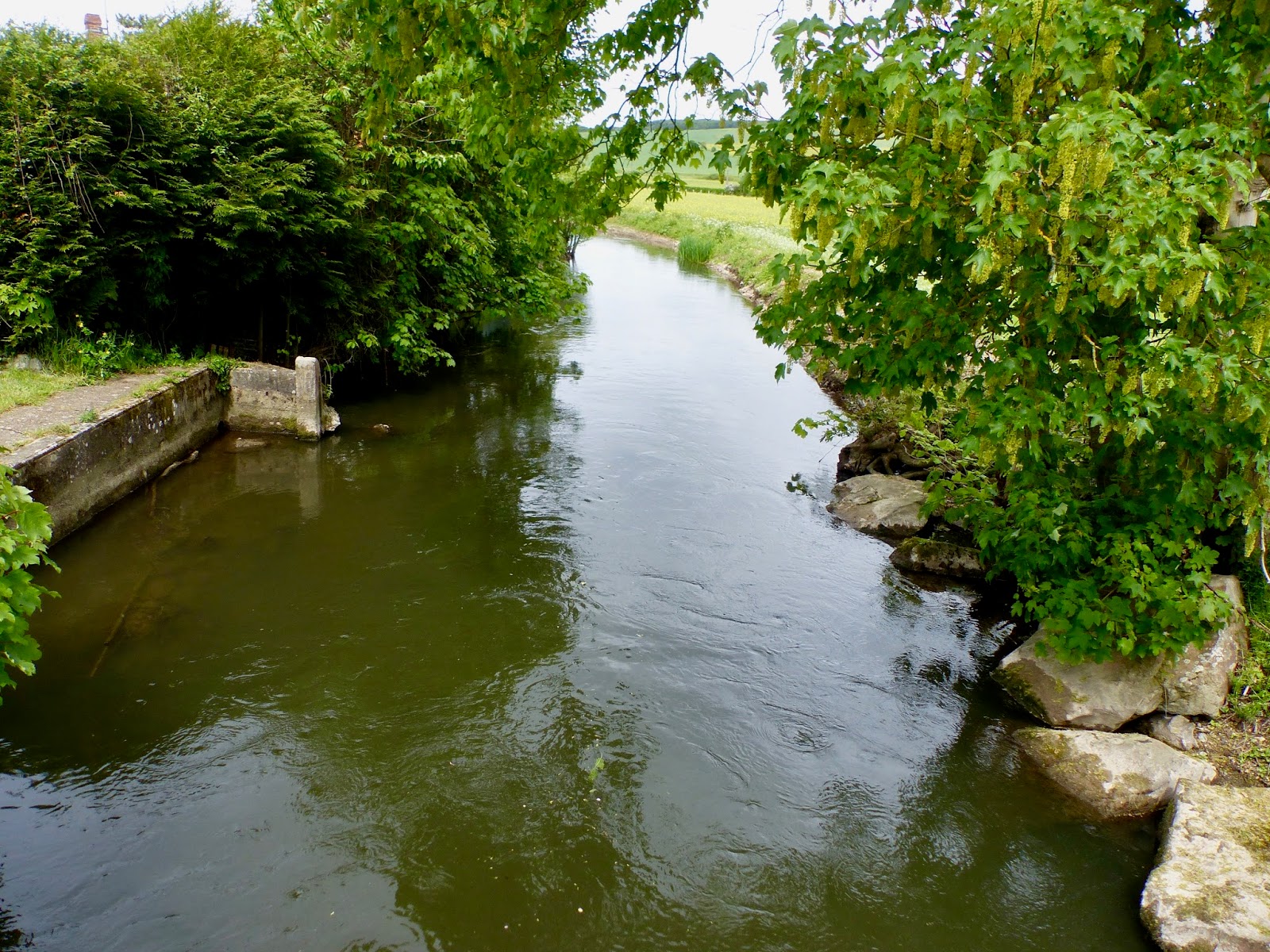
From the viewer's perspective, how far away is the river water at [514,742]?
5082 mm

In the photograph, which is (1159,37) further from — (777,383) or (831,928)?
(777,383)

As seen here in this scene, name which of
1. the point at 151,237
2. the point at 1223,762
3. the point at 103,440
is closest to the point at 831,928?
the point at 1223,762

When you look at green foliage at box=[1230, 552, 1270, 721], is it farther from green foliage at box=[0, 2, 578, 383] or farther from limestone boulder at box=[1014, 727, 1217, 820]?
green foliage at box=[0, 2, 578, 383]

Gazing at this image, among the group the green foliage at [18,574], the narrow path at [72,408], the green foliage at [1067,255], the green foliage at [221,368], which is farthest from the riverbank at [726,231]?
the green foliage at [18,574]

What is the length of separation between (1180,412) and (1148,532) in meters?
1.21

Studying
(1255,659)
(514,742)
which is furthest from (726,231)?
(514,742)

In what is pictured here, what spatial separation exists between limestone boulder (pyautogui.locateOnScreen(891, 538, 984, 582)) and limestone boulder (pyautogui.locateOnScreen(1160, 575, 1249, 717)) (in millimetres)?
2971

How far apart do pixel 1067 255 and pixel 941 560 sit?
5418 mm

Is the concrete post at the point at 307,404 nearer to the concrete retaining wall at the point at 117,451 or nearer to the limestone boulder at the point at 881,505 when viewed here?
the concrete retaining wall at the point at 117,451

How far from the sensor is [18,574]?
3969mm

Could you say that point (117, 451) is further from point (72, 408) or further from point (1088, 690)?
point (1088, 690)

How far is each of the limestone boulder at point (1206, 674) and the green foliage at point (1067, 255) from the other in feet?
0.74

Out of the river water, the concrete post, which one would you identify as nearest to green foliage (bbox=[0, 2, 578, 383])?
the concrete post

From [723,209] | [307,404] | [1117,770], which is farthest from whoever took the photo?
[723,209]
